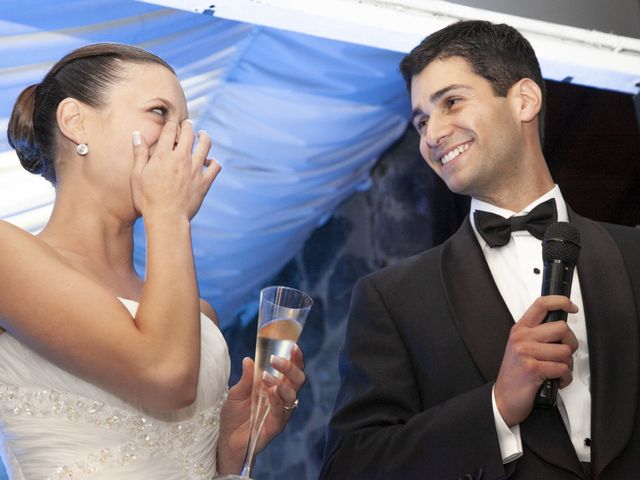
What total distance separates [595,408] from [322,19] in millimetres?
1647

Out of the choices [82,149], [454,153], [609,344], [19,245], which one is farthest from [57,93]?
[609,344]

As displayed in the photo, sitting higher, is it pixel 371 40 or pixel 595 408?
pixel 371 40

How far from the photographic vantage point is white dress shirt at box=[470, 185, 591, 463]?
206 cm

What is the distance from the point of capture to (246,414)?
212 centimetres

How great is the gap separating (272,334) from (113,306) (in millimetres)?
303

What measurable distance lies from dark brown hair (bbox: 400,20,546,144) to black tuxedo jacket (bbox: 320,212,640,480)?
489 millimetres

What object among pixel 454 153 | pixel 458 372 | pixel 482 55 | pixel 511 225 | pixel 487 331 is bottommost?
pixel 458 372

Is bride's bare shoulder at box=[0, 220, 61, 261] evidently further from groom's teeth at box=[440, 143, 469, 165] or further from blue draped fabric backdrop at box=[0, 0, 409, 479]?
blue draped fabric backdrop at box=[0, 0, 409, 479]

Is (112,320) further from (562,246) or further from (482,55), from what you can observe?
(482,55)

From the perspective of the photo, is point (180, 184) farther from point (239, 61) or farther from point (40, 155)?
point (239, 61)

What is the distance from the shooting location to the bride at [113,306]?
1.62 metres

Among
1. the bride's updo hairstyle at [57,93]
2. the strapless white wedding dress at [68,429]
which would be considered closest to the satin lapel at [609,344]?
the strapless white wedding dress at [68,429]

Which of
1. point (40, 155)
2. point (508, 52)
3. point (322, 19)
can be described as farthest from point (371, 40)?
point (40, 155)

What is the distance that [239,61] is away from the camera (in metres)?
3.79
